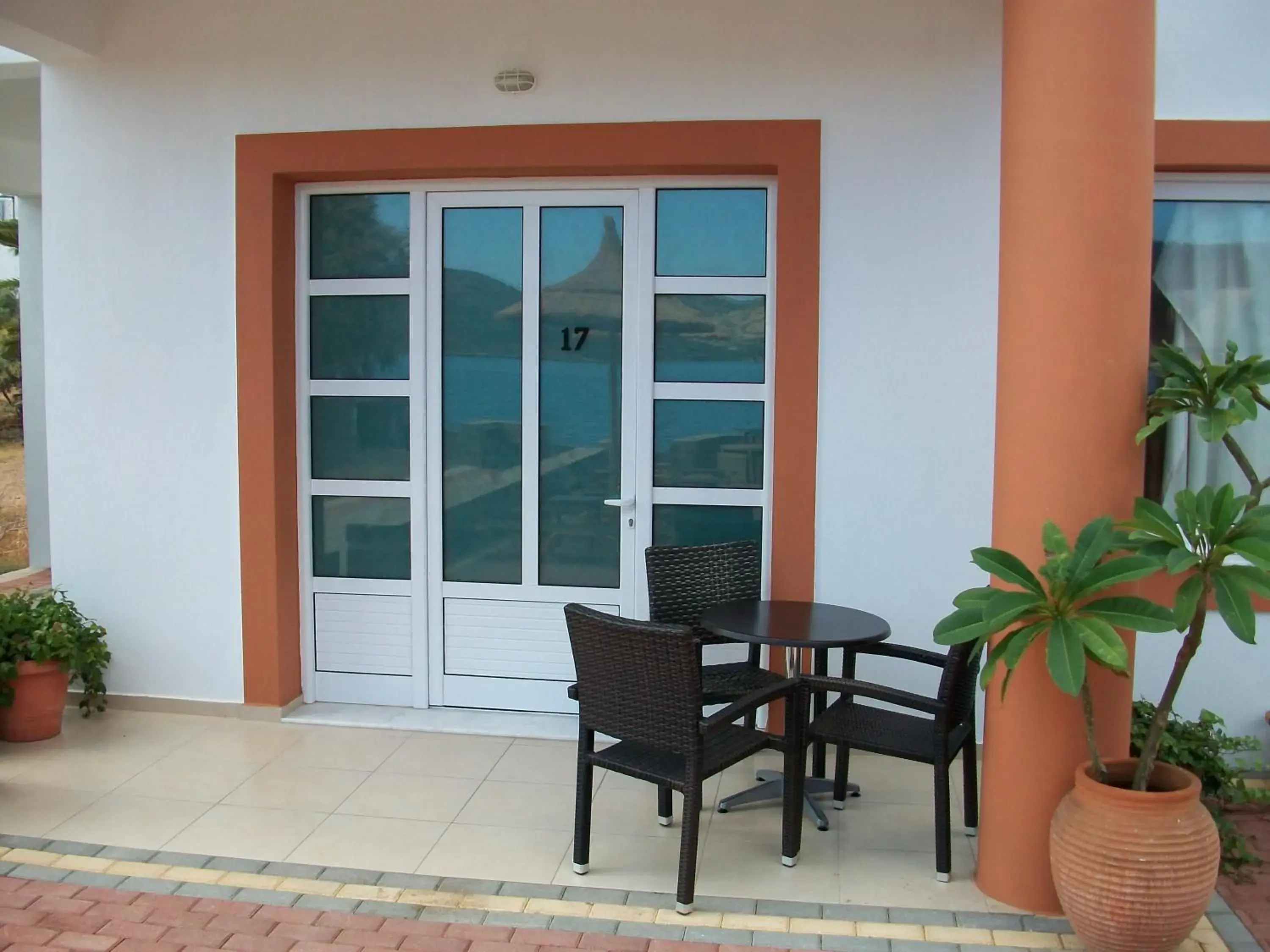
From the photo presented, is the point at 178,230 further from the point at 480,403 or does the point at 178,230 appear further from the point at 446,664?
the point at 446,664

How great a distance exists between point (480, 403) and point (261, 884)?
2346 mm

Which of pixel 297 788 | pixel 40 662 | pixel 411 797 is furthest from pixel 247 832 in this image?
pixel 40 662

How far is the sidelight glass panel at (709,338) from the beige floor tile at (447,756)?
1.81 meters

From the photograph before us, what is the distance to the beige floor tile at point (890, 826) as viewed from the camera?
3865 mm

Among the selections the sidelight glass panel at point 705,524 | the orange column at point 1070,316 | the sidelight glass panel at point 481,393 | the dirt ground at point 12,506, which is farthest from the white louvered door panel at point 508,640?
the dirt ground at point 12,506

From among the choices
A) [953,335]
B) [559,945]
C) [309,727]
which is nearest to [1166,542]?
[953,335]

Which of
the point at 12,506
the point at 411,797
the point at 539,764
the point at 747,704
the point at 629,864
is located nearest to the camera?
the point at 747,704

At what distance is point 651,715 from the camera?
338 centimetres

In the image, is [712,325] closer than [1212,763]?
No

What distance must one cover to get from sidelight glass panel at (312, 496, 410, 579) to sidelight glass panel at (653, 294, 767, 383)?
1.43 metres

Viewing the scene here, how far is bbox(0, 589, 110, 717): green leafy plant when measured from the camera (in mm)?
4770

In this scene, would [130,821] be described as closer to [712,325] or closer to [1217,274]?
[712,325]

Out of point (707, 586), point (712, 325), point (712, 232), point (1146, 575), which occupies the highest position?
point (712, 232)

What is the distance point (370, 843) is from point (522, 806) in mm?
600
